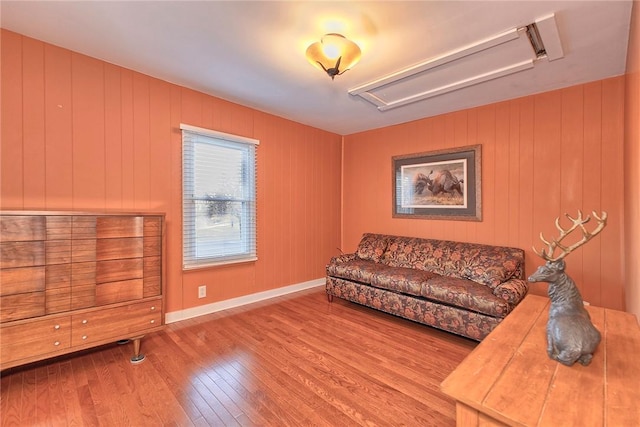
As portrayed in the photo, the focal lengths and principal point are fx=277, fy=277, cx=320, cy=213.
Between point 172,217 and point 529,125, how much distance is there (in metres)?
4.06

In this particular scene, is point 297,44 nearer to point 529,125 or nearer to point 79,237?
point 79,237

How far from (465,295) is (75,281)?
10.4ft

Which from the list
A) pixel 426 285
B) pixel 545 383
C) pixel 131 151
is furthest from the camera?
pixel 426 285

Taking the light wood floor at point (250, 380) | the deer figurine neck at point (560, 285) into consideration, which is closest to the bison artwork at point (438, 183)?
A: the light wood floor at point (250, 380)

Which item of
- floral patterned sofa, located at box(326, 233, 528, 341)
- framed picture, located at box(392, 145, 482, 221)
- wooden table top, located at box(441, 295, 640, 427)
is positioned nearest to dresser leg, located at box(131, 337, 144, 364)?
floral patterned sofa, located at box(326, 233, 528, 341)

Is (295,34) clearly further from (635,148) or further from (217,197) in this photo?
(635,148)

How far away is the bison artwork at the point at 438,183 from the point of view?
3.62 meters

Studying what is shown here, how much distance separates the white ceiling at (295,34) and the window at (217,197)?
68 centimetres

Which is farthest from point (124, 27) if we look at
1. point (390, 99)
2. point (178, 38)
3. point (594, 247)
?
point (594, 247)

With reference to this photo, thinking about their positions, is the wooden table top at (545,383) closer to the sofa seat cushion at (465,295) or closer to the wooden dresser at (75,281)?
the sofa seat cushion at (465,295)

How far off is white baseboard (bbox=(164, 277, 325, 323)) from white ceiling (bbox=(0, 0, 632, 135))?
2481 mm

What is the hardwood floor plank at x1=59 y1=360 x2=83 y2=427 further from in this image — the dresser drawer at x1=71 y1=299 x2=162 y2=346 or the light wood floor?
the dresser drawer at x1=71 y1=299 x2=162 y2=346

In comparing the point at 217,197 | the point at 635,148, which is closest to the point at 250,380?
the point at 217,197

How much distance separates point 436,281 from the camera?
2863 millimetres
